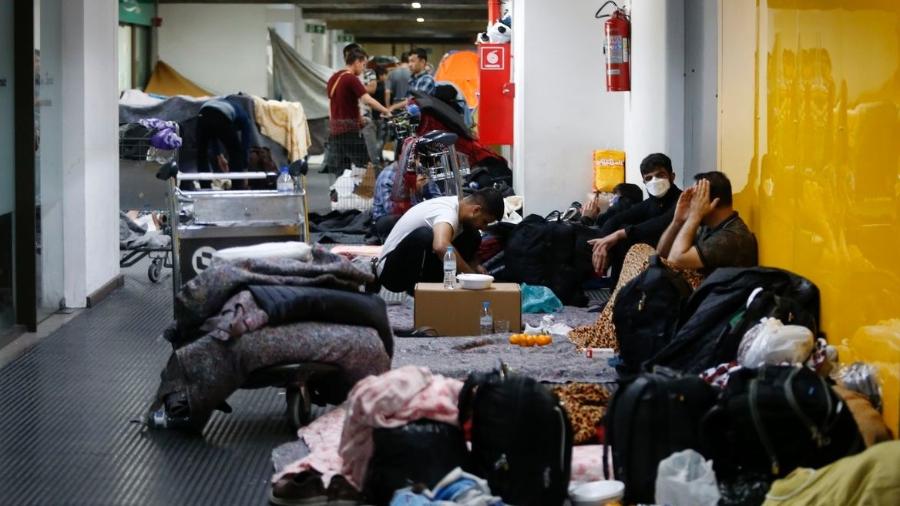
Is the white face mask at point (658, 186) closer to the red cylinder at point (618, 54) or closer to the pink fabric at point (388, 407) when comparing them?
the red cylinder at point (618, 54)

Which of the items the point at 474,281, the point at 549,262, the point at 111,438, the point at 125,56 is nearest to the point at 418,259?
the point at 474,281

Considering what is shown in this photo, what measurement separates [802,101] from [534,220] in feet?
12.3

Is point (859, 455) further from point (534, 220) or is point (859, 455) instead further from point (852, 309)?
point (534, 220)

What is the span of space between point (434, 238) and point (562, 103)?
15.4 feet

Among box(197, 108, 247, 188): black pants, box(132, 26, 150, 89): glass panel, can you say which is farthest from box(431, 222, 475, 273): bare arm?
box(132, 26, 150, 89): glass panel

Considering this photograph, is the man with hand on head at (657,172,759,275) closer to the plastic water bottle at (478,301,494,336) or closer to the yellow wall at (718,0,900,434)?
the yellow wall at (718,0,900,434)

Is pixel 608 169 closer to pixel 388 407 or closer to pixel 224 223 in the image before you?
pixel 224 223

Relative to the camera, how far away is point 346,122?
640 inches

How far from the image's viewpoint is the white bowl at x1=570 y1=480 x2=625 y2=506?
5109 mm

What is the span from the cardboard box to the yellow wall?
1.43 m

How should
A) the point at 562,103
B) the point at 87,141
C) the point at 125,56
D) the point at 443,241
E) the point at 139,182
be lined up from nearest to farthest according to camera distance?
the point at 443,241 < the point at 87,141 < the point at 139,182 < the point at 562,103 < the point at 125,56

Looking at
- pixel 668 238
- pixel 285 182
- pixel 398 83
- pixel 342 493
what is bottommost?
pixel 342 493

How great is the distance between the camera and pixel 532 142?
13.6 m

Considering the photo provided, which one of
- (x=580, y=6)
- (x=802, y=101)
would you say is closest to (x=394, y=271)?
(x=802, y=101)
